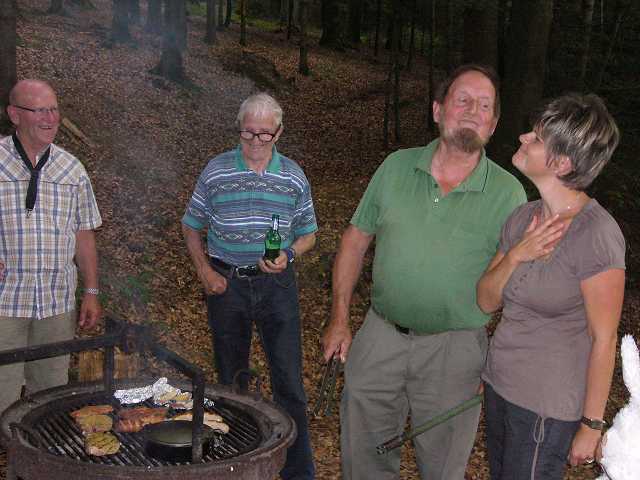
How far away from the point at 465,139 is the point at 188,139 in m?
13.0

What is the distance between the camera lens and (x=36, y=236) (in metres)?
4.47

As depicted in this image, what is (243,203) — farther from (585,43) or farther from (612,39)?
(612,39)

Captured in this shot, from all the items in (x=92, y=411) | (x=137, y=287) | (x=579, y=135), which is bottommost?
(x=137, y=287)

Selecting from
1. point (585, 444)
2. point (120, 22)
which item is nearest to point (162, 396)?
point (585, 444)

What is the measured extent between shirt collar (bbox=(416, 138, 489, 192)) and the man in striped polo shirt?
1118 mm

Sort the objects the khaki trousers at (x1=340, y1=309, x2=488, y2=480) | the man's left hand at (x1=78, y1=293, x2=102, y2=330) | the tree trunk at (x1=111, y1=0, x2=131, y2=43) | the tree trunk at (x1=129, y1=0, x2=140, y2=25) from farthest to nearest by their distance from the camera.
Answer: the tree trunk at (x1=129, y1=0, x2=140, y2=25)
the tree trunk at (x1=111, y1=0, x2=131, y2=43)
the man's left hand at (x1=78, y1=293, x2=102, y2=330)
the khaki trousers at (x1=340, y1=309, x2=488, y2=480)

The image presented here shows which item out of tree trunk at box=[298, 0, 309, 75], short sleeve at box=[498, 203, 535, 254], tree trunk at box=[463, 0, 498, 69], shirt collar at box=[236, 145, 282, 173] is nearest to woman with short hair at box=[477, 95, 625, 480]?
short sleeve at box=[498, 203, 535, 254]

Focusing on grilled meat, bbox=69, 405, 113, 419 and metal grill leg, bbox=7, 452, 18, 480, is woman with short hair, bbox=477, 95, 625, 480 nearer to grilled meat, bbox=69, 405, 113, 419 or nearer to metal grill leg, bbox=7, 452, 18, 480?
grilled meat, bbox=69, 405, 113, 419

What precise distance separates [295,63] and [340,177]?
476 inches

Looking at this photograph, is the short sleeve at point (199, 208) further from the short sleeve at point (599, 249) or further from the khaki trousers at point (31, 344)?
the short sleeve at point (599, 249)

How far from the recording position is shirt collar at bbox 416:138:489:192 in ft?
12.6

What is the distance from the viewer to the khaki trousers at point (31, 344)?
4484mm

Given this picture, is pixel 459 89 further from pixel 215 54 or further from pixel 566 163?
pixel 215 54

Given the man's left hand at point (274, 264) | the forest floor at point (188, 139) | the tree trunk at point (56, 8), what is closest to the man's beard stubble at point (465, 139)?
the man's left hand at point (274, 264)
